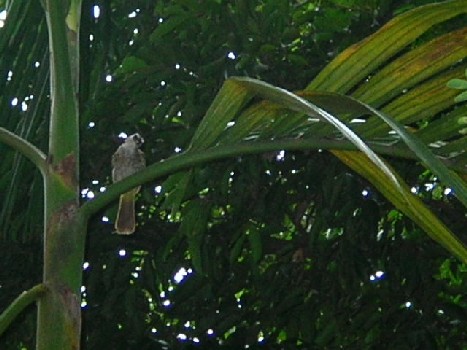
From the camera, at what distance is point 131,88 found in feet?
6.95

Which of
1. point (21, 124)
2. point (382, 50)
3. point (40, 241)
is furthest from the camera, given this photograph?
point (40, 241)

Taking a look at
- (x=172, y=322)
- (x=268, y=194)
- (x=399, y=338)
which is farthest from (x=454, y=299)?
(x=172, y=322)

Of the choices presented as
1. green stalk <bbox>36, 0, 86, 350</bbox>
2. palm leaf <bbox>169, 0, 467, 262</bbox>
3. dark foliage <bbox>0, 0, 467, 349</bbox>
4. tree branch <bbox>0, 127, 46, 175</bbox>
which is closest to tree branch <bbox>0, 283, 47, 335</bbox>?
green stalk <bbox>36, 0, 86, 350</bbox>

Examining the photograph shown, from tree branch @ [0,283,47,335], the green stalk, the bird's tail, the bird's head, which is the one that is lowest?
tree branch @ [0,283,47,335]

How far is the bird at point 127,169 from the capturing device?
1828 mm

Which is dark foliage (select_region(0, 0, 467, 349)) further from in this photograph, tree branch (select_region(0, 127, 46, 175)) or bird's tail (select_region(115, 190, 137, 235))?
tree branch (select_region(0, 127, 46, 175))

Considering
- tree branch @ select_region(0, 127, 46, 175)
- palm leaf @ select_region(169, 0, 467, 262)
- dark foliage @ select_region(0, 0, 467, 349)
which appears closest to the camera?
palm leaf @ select_region(169, 0, 467, 262)

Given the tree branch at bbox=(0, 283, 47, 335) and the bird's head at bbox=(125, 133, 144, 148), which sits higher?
the bird's head at bbox=(125, 133, 144, 148)

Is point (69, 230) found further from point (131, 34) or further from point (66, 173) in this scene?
point (131, 34)

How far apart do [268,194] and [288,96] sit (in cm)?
119

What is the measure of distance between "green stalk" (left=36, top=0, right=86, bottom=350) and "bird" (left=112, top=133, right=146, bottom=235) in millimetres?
577

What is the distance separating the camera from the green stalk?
1.11m

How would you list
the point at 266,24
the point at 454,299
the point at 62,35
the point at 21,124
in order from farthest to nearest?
the point at 454,299 → the point at 266,24 → the point at 21,124 → the point at 62,35

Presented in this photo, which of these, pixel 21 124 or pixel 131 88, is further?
pixel 131 88
